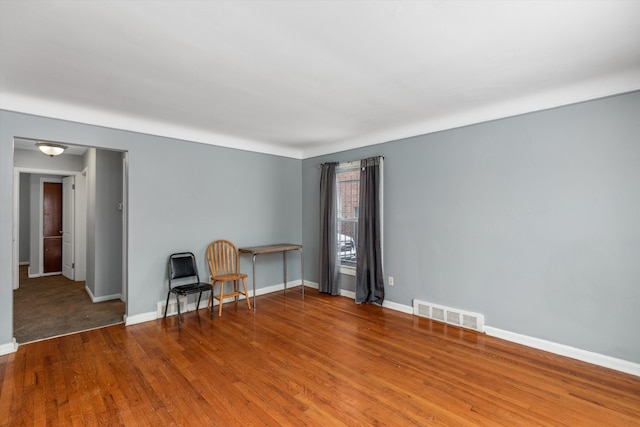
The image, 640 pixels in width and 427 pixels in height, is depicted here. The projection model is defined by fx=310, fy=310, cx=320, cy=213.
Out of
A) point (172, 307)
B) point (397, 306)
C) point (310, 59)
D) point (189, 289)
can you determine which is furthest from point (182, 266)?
point (310, 59)

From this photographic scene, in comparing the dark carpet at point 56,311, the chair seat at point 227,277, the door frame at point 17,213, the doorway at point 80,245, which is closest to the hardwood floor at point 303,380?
the dark carpet at point 56,311

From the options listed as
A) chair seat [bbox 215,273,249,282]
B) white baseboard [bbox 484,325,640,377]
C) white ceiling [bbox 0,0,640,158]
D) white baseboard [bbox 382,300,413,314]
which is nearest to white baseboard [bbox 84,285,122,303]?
chair seat [bbox 215,273,249,282]

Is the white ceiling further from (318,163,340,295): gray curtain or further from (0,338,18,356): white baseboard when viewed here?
(0,338,18,356): white baseboard

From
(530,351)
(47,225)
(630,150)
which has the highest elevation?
(630,150)

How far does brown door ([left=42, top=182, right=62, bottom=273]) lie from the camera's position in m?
Answer: 6.61

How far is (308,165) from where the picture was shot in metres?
5.56

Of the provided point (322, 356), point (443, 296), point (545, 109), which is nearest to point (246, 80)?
point (322, 356)

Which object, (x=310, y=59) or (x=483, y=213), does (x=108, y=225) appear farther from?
(x=483, y=213)

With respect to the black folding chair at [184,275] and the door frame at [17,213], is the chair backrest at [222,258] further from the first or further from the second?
the door frame at [17,213]

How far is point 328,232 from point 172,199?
91.0 inches

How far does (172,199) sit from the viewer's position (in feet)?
13.3

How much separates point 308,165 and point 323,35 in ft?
11.7

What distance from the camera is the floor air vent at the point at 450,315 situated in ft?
11.4

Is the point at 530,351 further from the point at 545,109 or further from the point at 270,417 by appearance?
the point at 270,417
